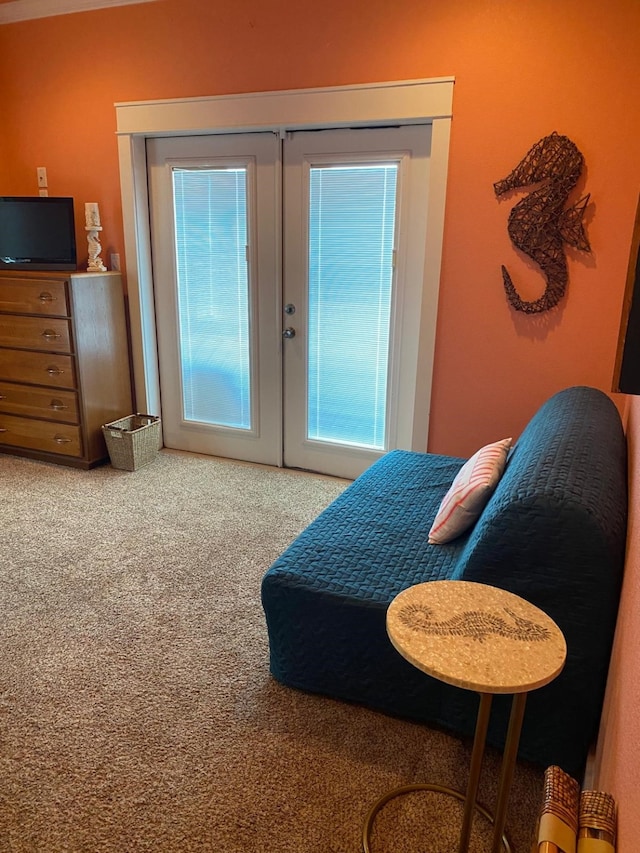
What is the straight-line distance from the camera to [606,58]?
2.44m

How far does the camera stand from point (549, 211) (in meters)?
2.62

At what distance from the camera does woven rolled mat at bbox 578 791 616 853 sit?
0.91m

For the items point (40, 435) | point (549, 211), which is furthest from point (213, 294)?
point (549, 211)

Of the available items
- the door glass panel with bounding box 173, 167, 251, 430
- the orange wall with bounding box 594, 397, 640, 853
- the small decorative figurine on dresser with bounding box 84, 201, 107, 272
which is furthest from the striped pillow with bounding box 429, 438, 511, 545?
the small decorative figurine on dresser with bounding box 84, 201, 107, 272

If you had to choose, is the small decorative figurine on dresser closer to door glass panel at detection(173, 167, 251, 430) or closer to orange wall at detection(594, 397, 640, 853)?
door glass panel at detection(173, 167, 251, 430)

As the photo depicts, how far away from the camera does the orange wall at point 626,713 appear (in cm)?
86

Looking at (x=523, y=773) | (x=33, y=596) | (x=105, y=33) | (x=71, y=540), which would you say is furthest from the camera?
(x=105, y=33)

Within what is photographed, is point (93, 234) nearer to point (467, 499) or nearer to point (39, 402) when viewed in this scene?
point (39, 402)

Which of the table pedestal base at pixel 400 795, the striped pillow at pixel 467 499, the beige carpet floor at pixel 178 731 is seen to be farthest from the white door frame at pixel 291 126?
the table pedestal base at pixel 400 795

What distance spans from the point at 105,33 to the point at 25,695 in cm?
Result: 336

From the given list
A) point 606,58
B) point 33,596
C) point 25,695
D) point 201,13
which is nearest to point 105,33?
point 201,13

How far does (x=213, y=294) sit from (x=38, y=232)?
1.08 metres

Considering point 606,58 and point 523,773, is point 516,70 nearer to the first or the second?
point 606,58

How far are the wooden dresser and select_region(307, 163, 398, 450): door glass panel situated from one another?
4.08 ft
